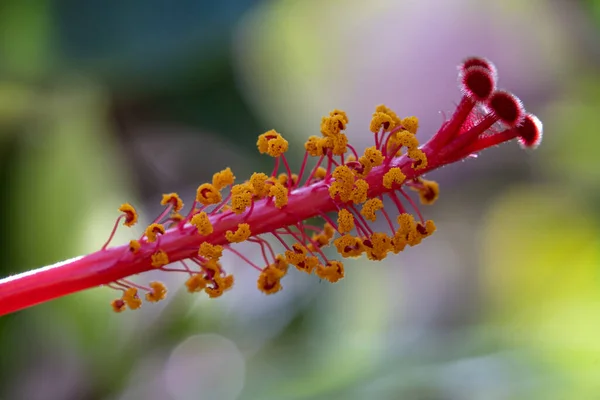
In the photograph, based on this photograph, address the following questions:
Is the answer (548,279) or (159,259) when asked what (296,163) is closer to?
(548,279)

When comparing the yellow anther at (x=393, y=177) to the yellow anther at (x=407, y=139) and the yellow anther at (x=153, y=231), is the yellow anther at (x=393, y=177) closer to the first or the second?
the yellow anther at (x=407, y=139)

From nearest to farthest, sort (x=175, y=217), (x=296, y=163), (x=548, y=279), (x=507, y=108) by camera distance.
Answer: (x=507, y=108) → (x=175, y=217) → (x=548, y=279) → (x=296, y=163)

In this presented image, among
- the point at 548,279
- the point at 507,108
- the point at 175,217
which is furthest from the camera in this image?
the point at 548,279

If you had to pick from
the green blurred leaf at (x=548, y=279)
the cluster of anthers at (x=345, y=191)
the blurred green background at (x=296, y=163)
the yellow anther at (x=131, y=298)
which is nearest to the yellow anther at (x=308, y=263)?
the cluster of anthers at (x=345, y=191)

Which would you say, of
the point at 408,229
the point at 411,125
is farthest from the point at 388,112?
the point at 408,229

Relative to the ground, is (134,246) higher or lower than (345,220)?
lower

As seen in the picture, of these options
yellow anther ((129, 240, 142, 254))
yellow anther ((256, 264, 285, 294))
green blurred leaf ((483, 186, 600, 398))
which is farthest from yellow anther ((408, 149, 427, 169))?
green blurred leaf ((483, 186, 600, 398))

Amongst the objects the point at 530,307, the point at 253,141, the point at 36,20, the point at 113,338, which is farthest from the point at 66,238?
the point at 530,307

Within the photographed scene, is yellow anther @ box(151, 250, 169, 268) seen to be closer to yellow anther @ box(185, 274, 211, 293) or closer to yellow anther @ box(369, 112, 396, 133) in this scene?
yellow anther @ box(185, 274, 211, 293)
